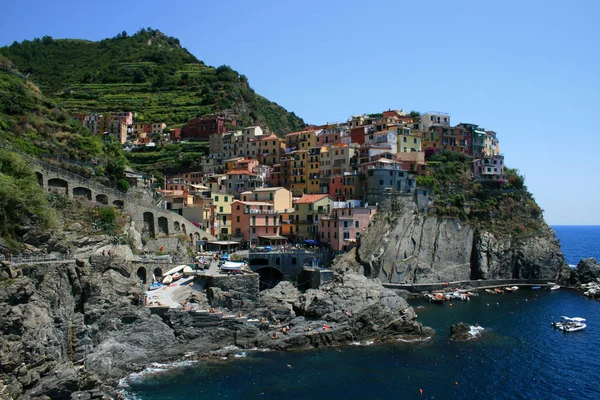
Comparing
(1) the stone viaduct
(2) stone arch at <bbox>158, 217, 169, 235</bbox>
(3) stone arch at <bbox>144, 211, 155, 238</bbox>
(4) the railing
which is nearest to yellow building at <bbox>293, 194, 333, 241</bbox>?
(1) the stone viaduct

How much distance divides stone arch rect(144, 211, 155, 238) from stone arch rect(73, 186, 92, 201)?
265 inches

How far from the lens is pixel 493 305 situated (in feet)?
214

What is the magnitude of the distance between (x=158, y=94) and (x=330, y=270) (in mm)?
88425

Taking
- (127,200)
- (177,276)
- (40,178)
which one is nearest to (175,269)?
(177,276)

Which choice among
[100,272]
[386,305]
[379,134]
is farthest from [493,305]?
[100,272]

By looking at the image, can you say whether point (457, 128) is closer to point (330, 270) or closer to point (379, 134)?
point (379, 134)

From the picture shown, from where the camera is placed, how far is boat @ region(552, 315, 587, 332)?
54.4 meters

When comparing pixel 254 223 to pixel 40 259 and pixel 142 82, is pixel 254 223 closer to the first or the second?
pixel 40 259

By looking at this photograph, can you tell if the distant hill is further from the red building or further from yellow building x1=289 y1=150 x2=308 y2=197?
yellow building x1=289 y1=150 x2=308 y2=197

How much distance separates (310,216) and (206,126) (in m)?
45.0

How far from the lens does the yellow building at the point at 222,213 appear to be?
7275cm

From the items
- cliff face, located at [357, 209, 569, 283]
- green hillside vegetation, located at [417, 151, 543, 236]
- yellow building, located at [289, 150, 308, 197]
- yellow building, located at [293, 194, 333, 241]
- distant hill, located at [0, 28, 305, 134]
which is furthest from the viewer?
distant hill, located at [0, 28, 305, 134]

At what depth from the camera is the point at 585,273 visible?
78812mm

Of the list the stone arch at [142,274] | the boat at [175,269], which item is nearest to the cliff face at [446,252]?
the boat at [175,269]
